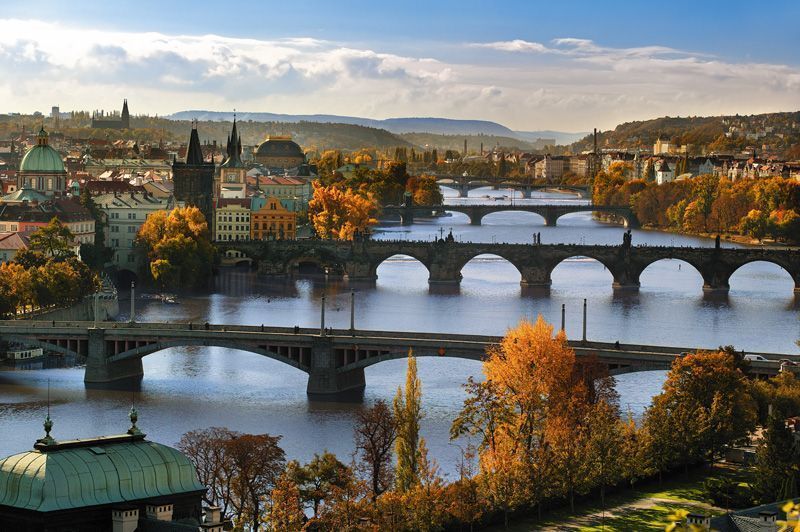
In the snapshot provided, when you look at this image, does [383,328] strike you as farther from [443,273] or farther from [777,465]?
[777,465]

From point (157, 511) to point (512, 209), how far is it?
3969 inches

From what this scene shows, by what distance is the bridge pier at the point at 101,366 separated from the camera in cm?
5572

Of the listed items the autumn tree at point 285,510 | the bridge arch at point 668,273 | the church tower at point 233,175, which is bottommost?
the bridge arch at point 668,273

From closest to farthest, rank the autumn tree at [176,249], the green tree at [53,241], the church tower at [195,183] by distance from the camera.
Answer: the green tree at [53,241]
the autumn tree at [176,249]
the church tower at [195,183]

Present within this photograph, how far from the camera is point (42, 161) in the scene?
9888cm

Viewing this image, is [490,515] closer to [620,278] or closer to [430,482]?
[430,482]

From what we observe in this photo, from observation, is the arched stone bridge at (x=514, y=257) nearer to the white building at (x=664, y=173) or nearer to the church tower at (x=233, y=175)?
the church tower at (x=233, y=175)

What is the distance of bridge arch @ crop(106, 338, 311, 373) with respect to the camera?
54969 mm

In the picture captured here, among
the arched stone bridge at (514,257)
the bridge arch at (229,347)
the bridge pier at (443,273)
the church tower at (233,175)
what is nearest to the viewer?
the bridge arch at (229,347)

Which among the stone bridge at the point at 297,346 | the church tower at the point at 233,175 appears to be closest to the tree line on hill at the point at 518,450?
the stone bridge at the point at 297,346

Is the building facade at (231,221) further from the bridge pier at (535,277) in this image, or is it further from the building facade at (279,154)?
the building facade at (279,154)

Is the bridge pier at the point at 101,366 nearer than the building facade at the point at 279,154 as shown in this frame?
Yes

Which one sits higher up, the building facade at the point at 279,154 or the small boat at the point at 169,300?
the building facade at the point at 279,154

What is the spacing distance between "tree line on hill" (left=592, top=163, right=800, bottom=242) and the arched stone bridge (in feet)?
85.4
